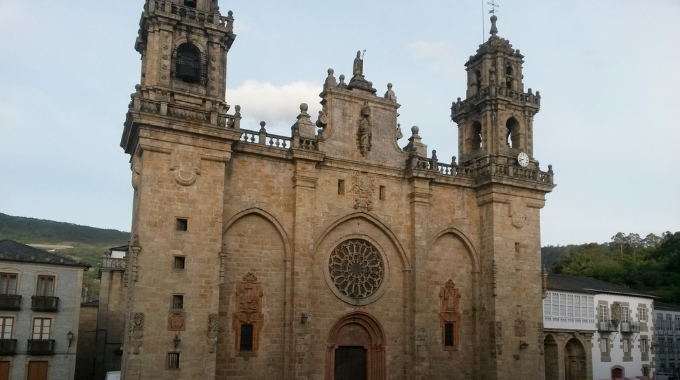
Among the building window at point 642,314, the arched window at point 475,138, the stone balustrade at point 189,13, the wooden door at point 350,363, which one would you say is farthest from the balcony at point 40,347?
the building window at point 642,314

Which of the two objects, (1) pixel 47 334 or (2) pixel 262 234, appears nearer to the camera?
(2) pixel 262 234

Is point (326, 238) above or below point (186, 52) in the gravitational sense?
below

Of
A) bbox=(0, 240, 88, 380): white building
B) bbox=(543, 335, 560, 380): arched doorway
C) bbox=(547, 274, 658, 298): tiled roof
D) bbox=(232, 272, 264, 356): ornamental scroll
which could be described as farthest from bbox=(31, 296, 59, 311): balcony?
bbox=(547, 274, 658, 298): tiled roof

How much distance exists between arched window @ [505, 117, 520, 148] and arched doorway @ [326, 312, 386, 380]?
13270 mm

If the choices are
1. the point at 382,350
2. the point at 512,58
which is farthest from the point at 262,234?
the point at 512,58

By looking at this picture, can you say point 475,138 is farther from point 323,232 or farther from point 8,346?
point 8,346

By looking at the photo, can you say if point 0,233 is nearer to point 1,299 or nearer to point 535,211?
point 1,299

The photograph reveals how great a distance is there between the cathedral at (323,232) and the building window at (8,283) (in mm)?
6957

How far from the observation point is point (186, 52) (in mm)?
26562

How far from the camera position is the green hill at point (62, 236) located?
8788 centimetres

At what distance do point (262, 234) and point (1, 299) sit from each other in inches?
554

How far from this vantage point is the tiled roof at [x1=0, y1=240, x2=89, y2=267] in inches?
1236

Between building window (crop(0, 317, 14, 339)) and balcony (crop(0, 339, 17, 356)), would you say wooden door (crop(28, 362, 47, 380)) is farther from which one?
building window (crop(0, 317, 14, 339))

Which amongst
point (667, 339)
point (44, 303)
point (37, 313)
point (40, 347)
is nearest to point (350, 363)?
point (40, 347)
